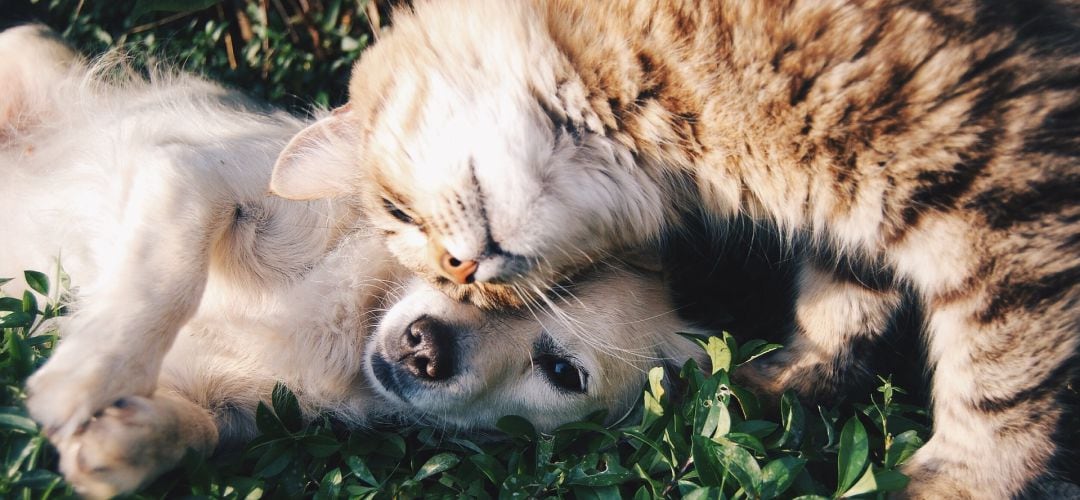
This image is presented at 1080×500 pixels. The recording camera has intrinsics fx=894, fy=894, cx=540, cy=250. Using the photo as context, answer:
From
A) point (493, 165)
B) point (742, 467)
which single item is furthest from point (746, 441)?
point (493, 165)

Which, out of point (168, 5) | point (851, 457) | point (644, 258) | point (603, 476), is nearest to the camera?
point (851, 457)

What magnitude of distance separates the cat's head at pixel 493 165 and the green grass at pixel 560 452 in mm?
458

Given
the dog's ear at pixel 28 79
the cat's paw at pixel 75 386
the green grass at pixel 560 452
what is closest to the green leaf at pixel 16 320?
the green grass at pixel 560 452

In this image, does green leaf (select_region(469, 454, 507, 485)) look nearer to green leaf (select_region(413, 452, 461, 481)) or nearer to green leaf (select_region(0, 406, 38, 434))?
green leaf (select_region(413, 452, 461, 481))

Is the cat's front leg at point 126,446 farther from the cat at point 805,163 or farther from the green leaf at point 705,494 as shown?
the green leaf at point 705,494

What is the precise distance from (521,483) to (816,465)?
0.87 m

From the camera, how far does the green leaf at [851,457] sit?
7.28 feet

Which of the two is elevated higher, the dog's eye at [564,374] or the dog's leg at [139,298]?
the dog's leg at [139,298]

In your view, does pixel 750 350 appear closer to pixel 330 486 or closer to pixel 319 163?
pixel 330 486

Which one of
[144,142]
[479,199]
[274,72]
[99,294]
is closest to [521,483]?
[479,199]

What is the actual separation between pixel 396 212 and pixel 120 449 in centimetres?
105

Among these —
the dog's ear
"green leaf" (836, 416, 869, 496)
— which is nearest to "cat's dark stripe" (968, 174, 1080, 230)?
"green leaf" (836, 416, 869, 496)

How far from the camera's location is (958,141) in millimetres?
2178

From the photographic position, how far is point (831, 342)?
112 inches
